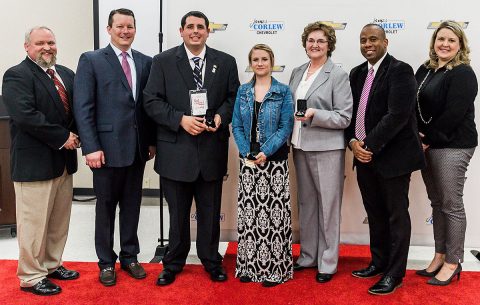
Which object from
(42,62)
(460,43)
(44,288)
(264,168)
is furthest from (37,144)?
(460,43)

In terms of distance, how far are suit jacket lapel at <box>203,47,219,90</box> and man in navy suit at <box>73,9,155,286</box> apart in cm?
43

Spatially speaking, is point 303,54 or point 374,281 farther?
point 303,54

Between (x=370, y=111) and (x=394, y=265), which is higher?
(x=370, y=111)

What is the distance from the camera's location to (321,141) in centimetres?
294

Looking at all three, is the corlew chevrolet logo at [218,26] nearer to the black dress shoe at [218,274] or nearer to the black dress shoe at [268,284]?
the black dress shoe at [218,274]

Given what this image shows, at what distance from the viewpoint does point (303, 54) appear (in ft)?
11.6

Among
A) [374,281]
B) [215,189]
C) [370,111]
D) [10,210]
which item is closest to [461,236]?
[374,281]

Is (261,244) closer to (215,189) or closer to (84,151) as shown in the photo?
(215,189)

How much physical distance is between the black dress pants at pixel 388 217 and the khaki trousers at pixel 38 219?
196 centimetres

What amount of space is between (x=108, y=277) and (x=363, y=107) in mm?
1981

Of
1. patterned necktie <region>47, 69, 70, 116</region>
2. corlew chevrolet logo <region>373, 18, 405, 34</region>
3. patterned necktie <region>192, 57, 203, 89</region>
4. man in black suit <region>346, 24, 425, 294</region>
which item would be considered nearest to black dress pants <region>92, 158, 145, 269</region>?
patterned necktie <region>47, 69, 70, 116</region>

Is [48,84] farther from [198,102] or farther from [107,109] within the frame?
[198,102]

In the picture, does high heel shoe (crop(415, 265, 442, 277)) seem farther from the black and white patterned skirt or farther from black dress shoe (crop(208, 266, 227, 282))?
black dress shoe (crop(208, 266, 227, 282))

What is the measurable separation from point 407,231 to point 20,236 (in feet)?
7.87
